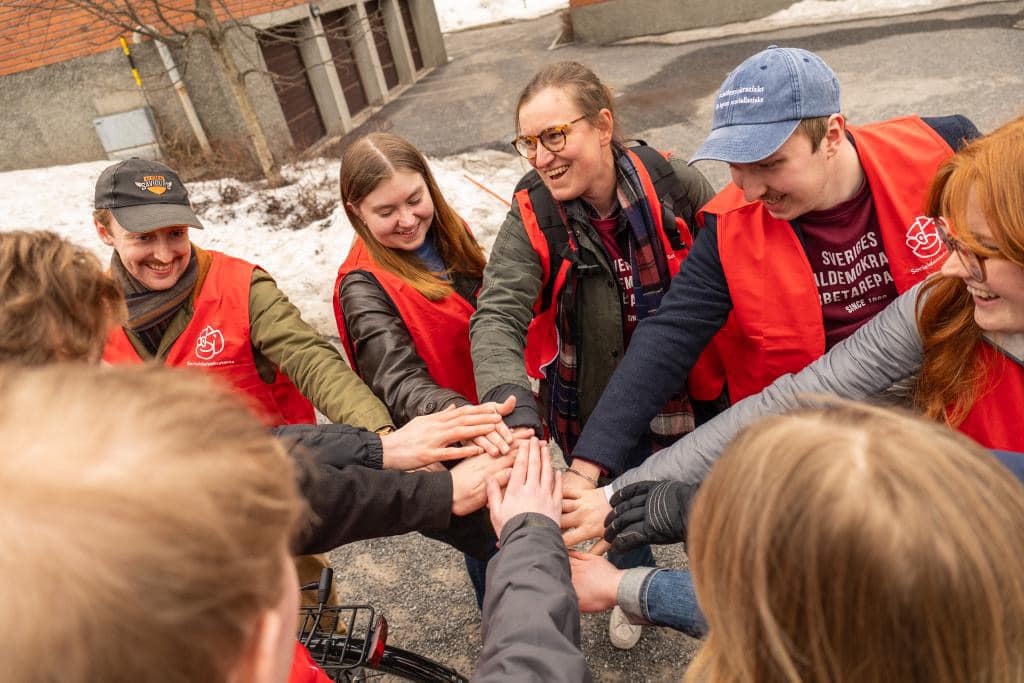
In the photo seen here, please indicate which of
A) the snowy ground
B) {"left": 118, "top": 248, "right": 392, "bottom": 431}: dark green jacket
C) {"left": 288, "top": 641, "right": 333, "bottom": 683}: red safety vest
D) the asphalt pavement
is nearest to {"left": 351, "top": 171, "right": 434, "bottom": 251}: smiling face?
{"left": 118, "top": 248, "right": 392, "bottom": 431}: dark green jacket

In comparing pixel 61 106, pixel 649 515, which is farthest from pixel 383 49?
pixel 649 515

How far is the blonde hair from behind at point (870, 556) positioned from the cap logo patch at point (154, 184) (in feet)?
8.50

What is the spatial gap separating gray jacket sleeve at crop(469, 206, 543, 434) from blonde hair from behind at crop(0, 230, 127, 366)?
1.20m

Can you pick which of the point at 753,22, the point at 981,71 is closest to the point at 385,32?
the point at 753,22

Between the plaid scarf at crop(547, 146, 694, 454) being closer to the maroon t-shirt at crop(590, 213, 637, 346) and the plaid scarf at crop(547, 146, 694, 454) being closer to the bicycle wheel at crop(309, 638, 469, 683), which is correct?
the maroon t-shirt at crop(590, 213, 637, 346)

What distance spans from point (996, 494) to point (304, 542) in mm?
1642

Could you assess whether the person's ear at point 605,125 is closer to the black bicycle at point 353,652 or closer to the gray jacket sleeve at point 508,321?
the gray jacket sleeve at point 508,321

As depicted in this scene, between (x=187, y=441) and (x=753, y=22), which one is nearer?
(x=187, y=441)

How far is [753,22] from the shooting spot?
1812 cm

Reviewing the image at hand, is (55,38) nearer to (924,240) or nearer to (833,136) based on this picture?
(833,136)

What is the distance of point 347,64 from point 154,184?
1622 centimetres

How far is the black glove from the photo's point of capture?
1816 mm

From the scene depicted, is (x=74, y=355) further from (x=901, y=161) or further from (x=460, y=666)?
(x=901, y=161)

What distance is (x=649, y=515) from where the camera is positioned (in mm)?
1859
